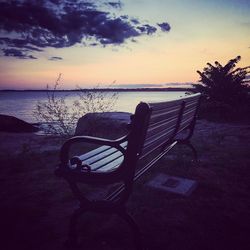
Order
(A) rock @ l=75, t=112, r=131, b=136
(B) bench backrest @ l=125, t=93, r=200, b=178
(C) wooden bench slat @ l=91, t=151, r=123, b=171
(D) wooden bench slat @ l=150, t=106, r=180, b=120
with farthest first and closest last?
1. (A) rock @ l=75, t=112, r=131, b=136
2. (C) wooden bench slat @ l=91, t=151, r=123, b=171
3. (D) wooden bench slat @ l=150, t=106, r=180, b=120
4. (B) bench backrest @ l=125, t=93, r=200, b=178

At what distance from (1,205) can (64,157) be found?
1.60 m

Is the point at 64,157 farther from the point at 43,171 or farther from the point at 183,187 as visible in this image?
the point at 43,171

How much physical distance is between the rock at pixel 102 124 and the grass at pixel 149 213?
8.44ft

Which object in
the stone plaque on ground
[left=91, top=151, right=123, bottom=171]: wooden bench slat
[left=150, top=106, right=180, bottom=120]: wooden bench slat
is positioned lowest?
the stone plaque on ground

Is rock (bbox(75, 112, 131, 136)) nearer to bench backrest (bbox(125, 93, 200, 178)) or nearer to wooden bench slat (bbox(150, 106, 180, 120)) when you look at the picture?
wooden bench slat (bbox(150, 106, 180, 120))

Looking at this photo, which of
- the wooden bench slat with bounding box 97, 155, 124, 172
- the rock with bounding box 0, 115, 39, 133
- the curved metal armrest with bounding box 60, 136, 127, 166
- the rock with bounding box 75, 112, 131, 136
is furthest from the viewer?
the rock with bounding box 0, 115, 39, 133

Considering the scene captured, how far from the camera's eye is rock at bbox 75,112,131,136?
7.25 m

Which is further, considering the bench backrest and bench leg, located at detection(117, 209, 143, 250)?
bench leg, located at detection(117, 209, 143, 250)

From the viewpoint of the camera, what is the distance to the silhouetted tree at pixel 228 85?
1212 cm

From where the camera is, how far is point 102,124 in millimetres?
7457

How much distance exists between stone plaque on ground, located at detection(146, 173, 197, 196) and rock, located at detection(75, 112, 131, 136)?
10.5ft

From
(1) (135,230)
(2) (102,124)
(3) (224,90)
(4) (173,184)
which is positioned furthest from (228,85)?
(1) (135,230)

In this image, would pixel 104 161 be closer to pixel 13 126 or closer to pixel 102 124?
pixel 102 124

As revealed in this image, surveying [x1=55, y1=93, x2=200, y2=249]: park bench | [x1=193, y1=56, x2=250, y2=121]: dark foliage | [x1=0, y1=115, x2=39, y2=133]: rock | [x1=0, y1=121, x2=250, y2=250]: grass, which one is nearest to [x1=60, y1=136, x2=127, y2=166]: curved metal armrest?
[x1=55, y1=93, x2=200, y2=249]: park bench
